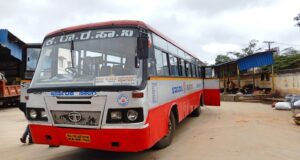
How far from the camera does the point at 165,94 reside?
18.0ft

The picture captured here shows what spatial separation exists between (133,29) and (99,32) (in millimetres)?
623

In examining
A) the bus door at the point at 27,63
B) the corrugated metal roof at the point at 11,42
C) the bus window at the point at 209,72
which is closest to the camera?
the bus door at the point at 27,63

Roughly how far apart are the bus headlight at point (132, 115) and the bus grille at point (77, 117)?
0.50 meters

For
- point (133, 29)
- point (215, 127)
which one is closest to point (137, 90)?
point (133, 29)

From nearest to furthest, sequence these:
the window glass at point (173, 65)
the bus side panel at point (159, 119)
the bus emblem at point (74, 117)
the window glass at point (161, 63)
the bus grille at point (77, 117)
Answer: the bus grille at point (77, 117)
the bus emblem at point (74, 117)
the bus side panel at point (159, 119)
the window glass at point (161, 63)
the window glass at point (173, 65)

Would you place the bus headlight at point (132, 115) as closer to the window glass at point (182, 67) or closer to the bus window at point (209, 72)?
the window glass at point (182, 67)

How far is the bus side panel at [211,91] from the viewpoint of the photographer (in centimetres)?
1196

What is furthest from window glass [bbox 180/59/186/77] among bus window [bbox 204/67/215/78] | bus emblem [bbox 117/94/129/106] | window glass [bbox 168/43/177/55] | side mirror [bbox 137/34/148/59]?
bus window [bbox 204/67/215/78]

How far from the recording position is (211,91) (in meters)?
12.1

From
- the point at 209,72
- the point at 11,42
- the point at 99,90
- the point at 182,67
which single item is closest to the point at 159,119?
the point at 99,90

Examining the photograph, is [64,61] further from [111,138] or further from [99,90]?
[111,138]

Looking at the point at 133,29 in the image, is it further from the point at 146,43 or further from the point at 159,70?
the point at 159,70

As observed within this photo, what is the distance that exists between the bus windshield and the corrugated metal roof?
14.5 metres

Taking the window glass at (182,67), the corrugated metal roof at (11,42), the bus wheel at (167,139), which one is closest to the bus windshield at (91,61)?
the bus wheel at (167,139)
